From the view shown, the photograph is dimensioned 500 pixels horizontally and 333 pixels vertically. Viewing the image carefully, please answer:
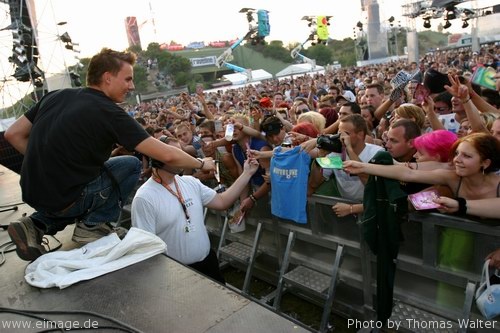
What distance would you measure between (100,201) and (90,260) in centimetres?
70

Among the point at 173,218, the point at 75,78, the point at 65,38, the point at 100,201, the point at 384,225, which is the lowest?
the point at 384,225

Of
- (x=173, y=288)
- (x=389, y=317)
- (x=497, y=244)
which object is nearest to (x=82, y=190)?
(x=173, y=288)

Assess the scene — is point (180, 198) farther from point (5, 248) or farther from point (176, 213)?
point (5, 248)

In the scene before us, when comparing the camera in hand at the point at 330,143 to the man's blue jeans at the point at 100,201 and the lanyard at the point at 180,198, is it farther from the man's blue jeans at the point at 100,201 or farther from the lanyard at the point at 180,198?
the man's blue jeans at the point at 100,201

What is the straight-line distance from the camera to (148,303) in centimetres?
203

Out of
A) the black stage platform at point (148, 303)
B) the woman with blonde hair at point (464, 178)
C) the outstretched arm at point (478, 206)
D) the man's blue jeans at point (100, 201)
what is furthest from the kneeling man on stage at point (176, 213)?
the outstretched arm at point (478, 206)

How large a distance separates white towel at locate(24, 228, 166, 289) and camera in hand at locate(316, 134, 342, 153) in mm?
1660

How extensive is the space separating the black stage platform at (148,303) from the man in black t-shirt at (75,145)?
20.6 inches

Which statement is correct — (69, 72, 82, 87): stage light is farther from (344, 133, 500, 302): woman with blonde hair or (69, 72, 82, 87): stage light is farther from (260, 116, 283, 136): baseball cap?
(344, 133, 500, 302): woman with blonde hair

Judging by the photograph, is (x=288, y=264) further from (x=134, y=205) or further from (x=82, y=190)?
(x=82, y=190)

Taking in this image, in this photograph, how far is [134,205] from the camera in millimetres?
3156

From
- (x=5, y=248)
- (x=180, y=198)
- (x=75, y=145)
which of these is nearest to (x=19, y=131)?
(x=75, y=145)

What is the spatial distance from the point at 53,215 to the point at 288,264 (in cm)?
225

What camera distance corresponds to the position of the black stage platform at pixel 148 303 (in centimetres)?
178
